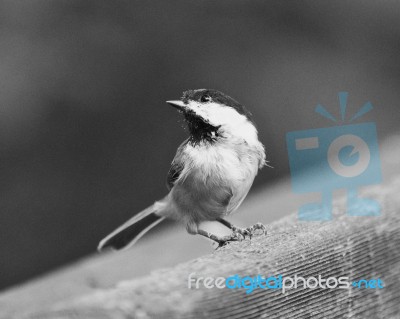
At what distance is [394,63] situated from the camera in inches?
84.2

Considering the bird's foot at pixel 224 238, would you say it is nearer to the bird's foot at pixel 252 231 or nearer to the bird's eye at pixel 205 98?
the bird's foot at pixel 252 231

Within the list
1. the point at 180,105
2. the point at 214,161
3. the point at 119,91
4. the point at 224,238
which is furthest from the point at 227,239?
the point at 119,91

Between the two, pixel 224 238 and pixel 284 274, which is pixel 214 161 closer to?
pixel 224 238

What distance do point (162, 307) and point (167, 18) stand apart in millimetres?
1312

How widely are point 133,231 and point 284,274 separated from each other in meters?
0.42

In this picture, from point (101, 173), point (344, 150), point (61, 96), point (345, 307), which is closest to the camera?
point (345, 307)

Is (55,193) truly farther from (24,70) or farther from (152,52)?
(152,52)

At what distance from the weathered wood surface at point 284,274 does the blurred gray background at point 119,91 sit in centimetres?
57

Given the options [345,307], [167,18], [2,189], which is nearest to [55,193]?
[2,189]

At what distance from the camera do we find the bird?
3.22 ft

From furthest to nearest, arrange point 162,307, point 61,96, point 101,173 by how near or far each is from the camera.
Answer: point 61,96 < point 101,173 < point 162,307

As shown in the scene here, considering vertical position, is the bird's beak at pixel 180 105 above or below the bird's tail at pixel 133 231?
above

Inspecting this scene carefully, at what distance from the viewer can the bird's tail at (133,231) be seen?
3.86ft

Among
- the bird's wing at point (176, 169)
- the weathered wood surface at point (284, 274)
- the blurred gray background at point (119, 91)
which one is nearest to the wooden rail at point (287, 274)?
the weathered wood surface at point (284, 274)
